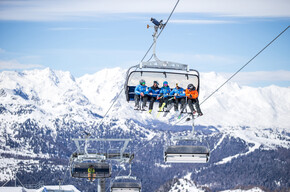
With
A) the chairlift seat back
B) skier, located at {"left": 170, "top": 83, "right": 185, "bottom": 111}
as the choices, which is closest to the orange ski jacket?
skier, located at {"left": 170, "top": 83, "right": 185, "bottom": 111}

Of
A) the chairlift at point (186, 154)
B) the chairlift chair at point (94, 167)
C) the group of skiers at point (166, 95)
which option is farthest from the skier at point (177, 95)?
the chairlift chair at point (94, 167)

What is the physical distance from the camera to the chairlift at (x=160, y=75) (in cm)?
3959

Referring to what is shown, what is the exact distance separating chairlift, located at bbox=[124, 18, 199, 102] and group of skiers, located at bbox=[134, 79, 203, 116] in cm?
44

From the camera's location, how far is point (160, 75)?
42.4m

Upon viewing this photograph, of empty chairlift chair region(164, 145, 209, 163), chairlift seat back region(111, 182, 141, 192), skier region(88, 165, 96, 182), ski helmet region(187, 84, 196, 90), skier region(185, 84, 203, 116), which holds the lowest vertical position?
chairlift seat back region(111, 182, 141, 192)

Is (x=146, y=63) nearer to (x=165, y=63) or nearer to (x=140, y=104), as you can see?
(x=165, y=63)

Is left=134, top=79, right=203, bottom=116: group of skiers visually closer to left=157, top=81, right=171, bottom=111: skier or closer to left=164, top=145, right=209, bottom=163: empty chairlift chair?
left=157, top=81, right=171, bottom=111: skier

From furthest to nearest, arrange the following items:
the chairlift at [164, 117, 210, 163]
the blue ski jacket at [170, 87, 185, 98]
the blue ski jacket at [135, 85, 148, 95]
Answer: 1. the blue ski jacket at [135, 85, 148, 95]
2. the blue ski jacket at [170, 87, 185, 98]
3. the chairlift at [164, 117, 210, 163]

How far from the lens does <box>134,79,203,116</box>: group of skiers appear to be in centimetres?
4134

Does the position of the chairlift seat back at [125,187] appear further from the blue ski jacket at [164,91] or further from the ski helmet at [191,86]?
the ski helmet at [191,86]

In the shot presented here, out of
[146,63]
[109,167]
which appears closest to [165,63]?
[146,63]

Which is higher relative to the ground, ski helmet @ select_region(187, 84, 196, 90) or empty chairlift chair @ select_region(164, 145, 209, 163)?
ski helmet @ select_region(187, 84, 196, 90)

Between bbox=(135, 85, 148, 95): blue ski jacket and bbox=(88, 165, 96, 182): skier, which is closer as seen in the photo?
bbox=(135, 85, 148, 95): blue ski jacket

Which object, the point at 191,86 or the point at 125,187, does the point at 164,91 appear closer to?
the point at 191,86
